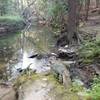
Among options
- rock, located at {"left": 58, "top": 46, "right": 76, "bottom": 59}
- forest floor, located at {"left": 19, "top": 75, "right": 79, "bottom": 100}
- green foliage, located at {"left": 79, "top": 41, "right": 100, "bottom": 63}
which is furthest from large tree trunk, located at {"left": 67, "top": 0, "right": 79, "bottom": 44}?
forest floor, located at {"left": 19, "top": 75, "right": 79, "bottom": 100}

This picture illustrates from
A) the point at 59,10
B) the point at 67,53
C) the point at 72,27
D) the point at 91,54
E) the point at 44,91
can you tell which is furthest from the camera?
the point at 59,10

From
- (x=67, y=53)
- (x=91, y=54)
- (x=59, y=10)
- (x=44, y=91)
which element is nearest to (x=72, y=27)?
(x=67, y=53)

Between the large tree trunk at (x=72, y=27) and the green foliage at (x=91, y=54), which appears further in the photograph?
the large tree trunk at (x=72, y=27)

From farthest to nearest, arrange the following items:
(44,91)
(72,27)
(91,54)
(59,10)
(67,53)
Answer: (59,10) → (72,27) → (67,53) → (91,54) → (44,91)

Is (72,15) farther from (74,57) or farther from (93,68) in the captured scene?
(93,68)

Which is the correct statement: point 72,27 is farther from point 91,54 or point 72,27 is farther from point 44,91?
point 44,91

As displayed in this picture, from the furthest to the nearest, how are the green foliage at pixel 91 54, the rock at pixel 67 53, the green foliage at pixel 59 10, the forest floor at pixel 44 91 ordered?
the green foliage at pixel 59 10 → the rock at pixel 67 53 → the green foliage at pixel 91 54 → the forest floor at pixel 44 91

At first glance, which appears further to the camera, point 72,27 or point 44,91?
point 72,27

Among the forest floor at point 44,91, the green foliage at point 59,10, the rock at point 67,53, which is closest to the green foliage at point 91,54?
the rock at point 67,53

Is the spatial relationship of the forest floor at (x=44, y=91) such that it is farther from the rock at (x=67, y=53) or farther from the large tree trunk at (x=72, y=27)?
the large tree trunk at (x=72, y=27)

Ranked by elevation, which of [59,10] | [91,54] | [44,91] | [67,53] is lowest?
[67,53]

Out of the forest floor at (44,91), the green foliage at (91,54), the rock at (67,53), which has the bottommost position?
the rock at (67,53)

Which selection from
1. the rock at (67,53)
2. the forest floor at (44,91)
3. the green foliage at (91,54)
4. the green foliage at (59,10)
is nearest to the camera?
the forest floor at (44,91)

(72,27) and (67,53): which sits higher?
(72,27)
